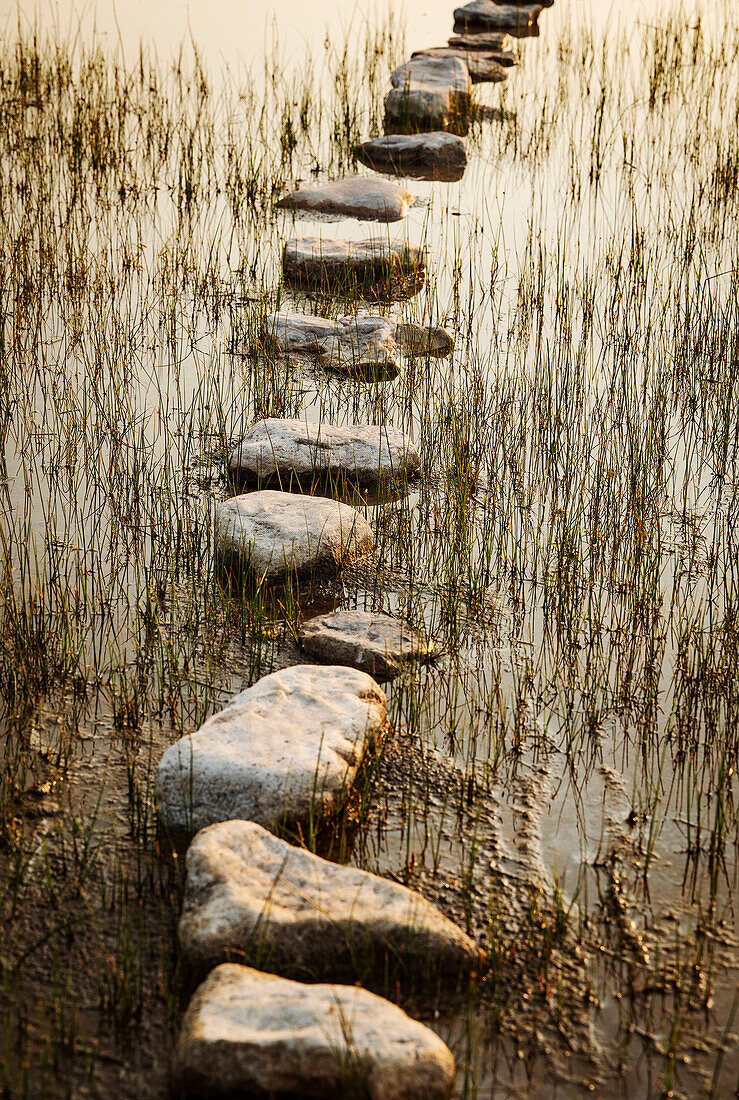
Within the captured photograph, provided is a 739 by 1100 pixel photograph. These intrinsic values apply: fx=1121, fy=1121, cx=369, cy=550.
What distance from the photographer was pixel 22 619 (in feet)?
10.5

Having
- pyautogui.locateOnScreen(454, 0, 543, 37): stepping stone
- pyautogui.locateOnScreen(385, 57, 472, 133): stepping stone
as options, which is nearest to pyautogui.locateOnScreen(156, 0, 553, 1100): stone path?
pyautogui.locateOnScreen(385, 57, 472, 133): stepping stone

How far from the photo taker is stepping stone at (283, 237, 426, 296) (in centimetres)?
602

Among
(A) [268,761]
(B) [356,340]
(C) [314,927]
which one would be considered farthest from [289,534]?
(B) [356,340]

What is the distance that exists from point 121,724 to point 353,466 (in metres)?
1.64

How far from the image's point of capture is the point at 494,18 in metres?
12.1

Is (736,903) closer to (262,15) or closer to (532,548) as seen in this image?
(532,548)

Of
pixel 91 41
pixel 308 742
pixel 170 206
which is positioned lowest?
pixel 308 742

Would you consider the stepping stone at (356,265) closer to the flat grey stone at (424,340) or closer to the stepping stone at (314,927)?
the flat grey stone at (424,340)

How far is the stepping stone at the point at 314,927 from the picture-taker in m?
2.18

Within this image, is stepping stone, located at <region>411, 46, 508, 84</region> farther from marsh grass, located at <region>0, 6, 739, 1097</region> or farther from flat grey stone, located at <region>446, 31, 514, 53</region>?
marsh grass, located at <region>0, 6, 739, 1097</region>

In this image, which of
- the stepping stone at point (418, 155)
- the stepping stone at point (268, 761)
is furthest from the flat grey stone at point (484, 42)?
the stepping stone at point (268, 761)

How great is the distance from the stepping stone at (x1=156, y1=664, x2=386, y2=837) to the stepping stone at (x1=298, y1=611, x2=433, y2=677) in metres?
0.38

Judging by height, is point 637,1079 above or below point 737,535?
below

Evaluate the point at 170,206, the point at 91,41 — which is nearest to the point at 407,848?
the point at 170,206
